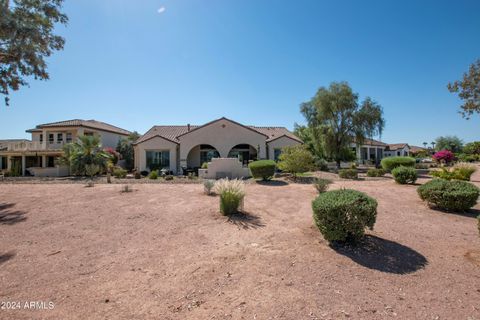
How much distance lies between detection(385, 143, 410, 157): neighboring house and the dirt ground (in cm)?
5920

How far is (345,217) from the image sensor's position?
5156mm

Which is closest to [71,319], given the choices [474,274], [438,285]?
[438,285]

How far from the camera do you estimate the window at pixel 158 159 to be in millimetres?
26203

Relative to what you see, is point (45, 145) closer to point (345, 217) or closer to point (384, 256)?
point (345, 217)

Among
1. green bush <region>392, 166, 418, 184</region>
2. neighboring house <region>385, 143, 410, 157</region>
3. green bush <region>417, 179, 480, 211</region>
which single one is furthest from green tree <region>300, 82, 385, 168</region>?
neighboring house <region>385, 143, 410, 157</region>

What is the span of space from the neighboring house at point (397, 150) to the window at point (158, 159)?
54.8 metres

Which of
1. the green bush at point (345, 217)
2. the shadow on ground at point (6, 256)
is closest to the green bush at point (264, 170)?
the green bush at point (345, 217)

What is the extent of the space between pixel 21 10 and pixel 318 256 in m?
19.5

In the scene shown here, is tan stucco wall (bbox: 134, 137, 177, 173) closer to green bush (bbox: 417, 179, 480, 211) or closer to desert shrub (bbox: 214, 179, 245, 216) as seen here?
desert shrub (bbox: 214, 179, 245, 216)

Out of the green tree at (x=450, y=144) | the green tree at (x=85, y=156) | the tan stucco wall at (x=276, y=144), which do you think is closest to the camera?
the green tree at (x=85, y=156)

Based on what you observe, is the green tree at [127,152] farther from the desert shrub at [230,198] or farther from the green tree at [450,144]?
the green tree at [450,144]

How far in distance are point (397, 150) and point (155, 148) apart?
57.0 meters

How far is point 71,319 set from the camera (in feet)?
10.8

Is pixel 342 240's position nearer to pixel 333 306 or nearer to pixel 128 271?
pixel 333 306
